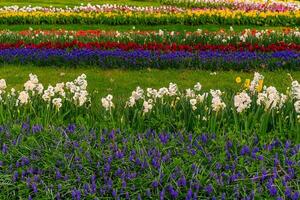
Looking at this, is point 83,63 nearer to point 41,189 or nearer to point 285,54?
point 285,54

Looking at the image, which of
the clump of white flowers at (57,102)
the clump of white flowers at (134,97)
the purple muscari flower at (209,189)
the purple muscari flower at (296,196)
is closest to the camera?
the purple muscari flower at (296,196)

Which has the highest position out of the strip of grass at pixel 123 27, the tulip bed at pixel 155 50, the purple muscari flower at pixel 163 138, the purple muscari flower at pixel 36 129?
the purple muscari flower at pixel 163 138

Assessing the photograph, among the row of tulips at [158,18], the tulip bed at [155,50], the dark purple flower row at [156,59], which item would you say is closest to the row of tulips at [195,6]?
the row of tulips at [158,18]

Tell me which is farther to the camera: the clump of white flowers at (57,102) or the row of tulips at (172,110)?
the clump of white flowers at (57,102)

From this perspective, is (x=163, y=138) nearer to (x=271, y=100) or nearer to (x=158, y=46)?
(x=271, y=100)

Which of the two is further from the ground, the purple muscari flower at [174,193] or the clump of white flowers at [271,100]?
the clump of white flowers at [271,100]

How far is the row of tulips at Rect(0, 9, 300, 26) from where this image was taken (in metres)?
18.0

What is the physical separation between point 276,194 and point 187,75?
22.4 feet

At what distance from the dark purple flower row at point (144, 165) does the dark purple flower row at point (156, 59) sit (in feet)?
20.6

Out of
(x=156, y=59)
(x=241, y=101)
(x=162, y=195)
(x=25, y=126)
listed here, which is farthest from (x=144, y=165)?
(x=156, y=59)

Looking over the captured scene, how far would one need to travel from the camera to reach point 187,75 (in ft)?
33.2

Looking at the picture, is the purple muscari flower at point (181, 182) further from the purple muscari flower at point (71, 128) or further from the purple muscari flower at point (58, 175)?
the purple muscari flower at point (71, 128)

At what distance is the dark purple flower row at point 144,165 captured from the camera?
11.4 feet

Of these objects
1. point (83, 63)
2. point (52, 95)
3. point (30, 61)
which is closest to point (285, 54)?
point (83, 63)
